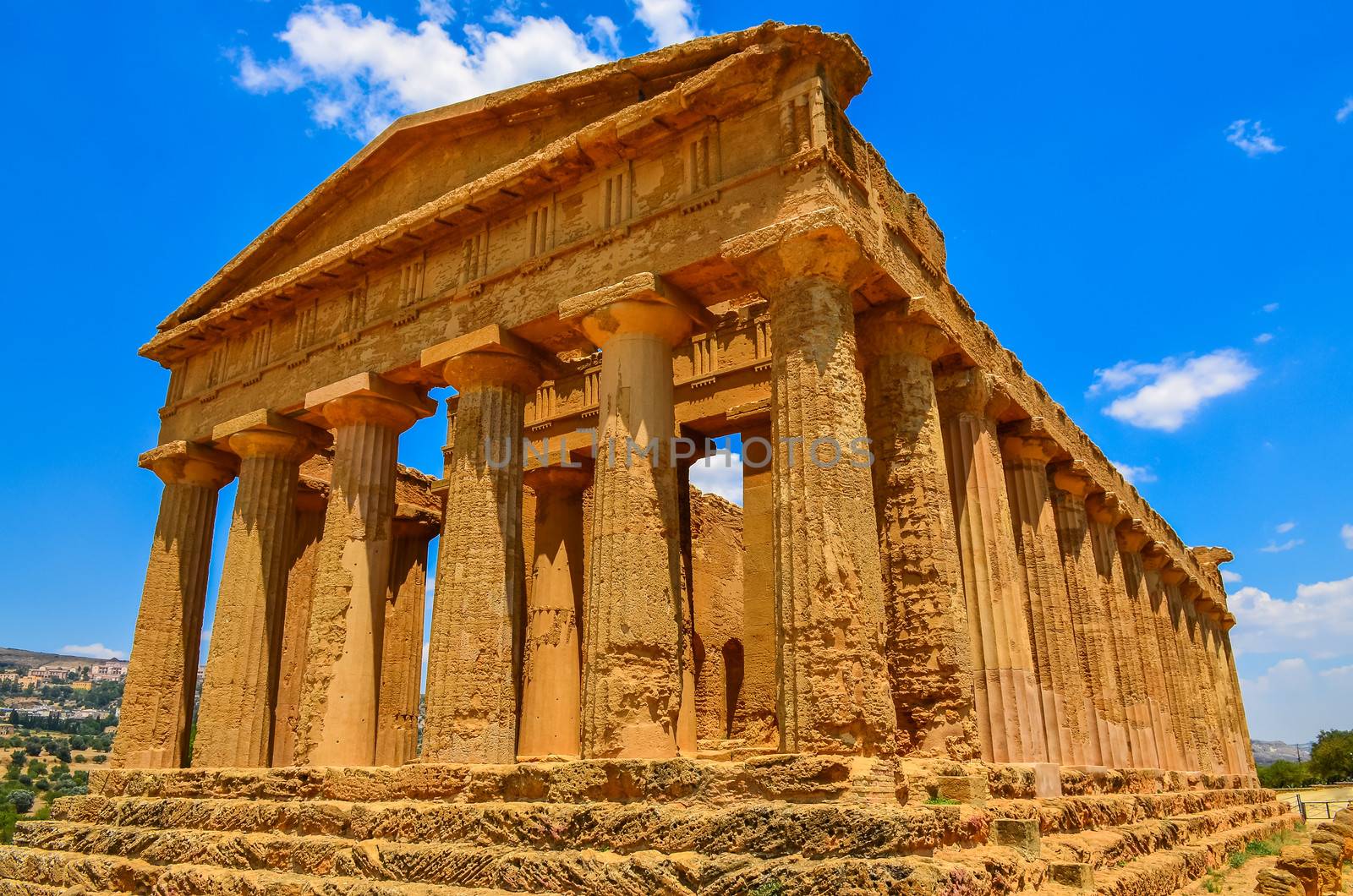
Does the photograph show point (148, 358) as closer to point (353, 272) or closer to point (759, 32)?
point (353, 272)

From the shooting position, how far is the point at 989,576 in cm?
1268

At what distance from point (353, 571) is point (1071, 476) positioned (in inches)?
488

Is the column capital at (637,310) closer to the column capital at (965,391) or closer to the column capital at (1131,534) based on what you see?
the column capital at (965,391)

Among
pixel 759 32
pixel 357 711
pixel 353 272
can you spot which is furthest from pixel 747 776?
pixel 353 272

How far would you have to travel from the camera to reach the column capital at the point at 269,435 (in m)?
15.4

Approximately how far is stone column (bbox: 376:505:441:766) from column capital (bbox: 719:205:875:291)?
10875 mm

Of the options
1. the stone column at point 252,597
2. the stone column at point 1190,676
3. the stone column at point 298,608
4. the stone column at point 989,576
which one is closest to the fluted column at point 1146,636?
the stone column at point 1190,676

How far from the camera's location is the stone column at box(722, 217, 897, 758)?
342 inches

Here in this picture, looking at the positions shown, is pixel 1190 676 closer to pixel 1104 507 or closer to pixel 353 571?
pixel 1104 507

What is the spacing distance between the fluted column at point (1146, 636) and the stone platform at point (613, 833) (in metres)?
5.70

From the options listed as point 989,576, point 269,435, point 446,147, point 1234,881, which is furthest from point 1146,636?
point 269,435

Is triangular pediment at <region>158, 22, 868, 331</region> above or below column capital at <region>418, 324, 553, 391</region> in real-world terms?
above

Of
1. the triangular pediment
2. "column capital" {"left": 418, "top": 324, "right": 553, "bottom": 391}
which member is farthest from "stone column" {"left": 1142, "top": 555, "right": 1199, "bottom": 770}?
the triangular pediment

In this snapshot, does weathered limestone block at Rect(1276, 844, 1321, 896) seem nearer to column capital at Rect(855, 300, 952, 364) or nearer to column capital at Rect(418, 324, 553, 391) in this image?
column capital at Rect(855, 300, 952, 364)
